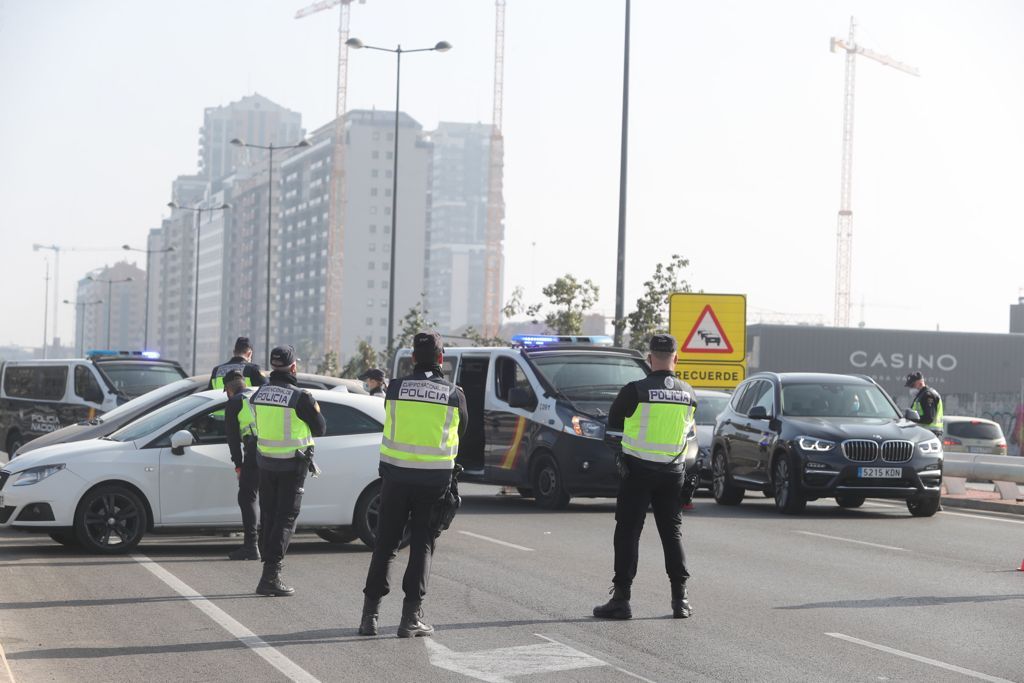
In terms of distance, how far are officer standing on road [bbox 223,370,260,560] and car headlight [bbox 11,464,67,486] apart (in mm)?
1503

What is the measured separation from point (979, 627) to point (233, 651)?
477 centimetres

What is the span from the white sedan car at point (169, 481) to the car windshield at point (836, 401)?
7483 mm

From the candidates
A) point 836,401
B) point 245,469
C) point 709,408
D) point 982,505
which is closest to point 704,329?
point 709,408

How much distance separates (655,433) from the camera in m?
10.2

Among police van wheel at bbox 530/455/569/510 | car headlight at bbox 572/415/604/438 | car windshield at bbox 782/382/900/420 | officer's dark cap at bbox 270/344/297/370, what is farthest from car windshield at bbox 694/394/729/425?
officer's dark cap at bbox 270/344/297/370

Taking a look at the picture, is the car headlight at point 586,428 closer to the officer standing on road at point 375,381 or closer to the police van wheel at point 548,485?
the police van wheel at point 548,485

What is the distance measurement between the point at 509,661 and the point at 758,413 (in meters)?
11.9

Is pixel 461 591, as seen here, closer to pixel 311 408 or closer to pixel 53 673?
pixel 311 408

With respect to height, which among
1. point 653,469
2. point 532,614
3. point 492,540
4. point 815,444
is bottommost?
point 492,540

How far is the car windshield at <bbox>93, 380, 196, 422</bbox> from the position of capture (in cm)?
1750

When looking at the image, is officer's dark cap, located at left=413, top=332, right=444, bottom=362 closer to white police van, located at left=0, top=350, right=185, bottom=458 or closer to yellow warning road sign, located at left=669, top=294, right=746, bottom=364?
white police van, located at left=0, top=350, right=185, bottom=458

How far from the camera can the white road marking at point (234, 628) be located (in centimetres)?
820

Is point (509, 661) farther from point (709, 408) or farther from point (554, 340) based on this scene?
point (709, 408)

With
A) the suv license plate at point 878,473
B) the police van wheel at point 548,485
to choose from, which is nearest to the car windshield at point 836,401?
the suv license plate at point 878,473
